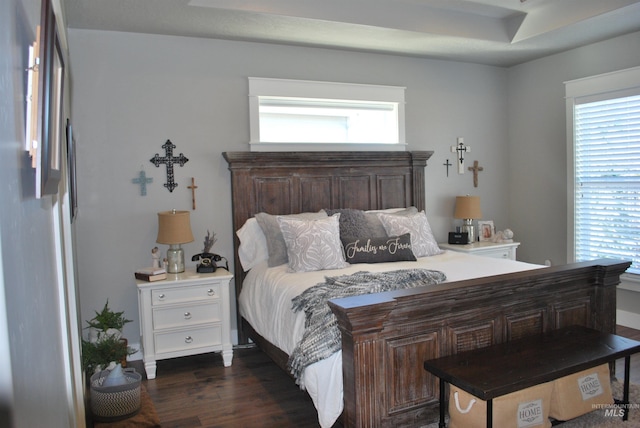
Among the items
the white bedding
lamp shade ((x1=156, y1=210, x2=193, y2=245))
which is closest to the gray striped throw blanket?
the white bedding

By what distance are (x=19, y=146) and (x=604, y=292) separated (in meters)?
3.39

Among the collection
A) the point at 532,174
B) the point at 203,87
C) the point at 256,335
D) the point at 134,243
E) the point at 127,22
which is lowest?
the point at 256,335

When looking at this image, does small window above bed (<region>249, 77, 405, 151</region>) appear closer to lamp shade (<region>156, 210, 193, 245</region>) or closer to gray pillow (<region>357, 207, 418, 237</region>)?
gray pillow (<region>357, 207, 418, 237</region>)

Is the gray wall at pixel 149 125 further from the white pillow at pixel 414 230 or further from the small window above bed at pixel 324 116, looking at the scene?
the white pillow at pixel 414 230

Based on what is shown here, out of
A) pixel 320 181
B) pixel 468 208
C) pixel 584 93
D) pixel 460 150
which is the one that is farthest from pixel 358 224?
pixel 584 93

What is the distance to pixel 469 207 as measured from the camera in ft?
16.8

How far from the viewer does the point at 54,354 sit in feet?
3.43

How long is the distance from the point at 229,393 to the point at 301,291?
884 millimetres

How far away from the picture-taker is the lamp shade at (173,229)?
12.3ft

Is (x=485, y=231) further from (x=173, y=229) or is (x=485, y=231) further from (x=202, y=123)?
(x=173, y=229)

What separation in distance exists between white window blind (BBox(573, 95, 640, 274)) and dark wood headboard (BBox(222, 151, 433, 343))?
1482 mm

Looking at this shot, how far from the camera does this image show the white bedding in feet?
8.16

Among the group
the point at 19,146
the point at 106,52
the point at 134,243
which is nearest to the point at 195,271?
the point at 134,243

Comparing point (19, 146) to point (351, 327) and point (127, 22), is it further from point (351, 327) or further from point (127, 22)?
point (127, 22)
